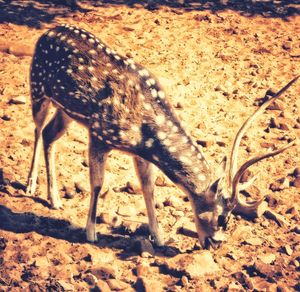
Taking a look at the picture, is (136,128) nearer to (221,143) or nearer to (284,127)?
(221,143)

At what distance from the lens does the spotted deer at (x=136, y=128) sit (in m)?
6.26

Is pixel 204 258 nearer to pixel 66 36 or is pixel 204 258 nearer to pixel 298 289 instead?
pixel 298 289

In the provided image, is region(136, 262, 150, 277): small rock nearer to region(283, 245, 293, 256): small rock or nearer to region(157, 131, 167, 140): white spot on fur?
region(157, 131, 167, 140): white spot on fur

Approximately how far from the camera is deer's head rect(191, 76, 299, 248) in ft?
20.0

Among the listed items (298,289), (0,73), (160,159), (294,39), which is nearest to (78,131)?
(0,73)

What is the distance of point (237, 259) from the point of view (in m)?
6.59

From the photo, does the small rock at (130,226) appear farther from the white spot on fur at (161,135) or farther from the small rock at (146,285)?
the white spot on fur at (161,135)

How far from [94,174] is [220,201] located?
1.39 meters

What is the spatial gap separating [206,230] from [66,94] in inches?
81.0

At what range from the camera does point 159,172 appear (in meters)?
7.99

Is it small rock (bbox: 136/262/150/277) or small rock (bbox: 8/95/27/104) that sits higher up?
small rock (bbox: 8/95/27/104)

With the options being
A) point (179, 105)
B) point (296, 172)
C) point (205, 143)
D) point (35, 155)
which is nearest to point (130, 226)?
point (35, 155)

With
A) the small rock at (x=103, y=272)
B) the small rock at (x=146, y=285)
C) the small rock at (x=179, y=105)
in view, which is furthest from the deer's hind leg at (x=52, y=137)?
the small rock at (x=179, y=105)

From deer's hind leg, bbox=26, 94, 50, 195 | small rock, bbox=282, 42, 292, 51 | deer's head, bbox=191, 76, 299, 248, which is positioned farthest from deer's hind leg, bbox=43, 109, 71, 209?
small rock, bbox=282, 42, 292, 51
